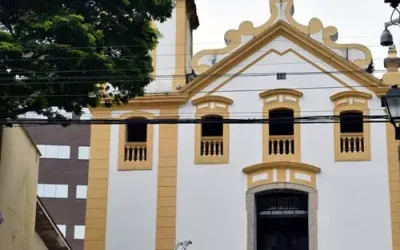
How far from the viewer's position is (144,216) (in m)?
27.0

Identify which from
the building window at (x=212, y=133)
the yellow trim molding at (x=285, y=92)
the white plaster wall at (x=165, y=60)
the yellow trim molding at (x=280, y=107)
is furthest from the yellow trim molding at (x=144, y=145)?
the yellow trim molding at (x=285, y=92)

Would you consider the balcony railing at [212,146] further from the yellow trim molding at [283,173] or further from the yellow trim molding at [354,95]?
the yellow trim molding at [354,95]

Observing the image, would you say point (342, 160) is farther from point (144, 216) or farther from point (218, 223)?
point (144, 216)

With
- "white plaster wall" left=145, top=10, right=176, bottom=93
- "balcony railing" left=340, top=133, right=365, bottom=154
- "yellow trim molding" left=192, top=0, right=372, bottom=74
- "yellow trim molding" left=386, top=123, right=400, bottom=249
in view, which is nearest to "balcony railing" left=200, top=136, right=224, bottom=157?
"white plaster wall" left=145, top=10, right=176, bottom=93

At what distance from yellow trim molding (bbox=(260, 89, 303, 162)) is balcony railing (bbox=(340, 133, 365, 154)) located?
1412 mm

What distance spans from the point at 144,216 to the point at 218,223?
2.37m

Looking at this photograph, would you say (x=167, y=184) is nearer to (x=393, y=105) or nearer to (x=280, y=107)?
(x=280, y=107)

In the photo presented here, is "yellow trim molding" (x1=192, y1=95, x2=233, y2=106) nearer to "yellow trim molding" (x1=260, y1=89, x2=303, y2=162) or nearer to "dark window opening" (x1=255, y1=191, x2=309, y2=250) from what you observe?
"yellow trim molding" (x1=260, y1=89, x2=303, y2=162)

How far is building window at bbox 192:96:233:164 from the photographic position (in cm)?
2722

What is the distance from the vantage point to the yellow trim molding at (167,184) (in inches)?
1053

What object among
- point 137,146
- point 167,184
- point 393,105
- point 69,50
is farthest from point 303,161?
point 393,105

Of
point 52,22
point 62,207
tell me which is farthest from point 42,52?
point 62,207

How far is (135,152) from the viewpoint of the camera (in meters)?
27.7

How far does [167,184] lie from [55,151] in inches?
1448
